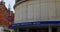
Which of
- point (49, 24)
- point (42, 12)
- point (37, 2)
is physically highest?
point (37, 2)

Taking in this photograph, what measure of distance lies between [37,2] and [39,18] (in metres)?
2.12

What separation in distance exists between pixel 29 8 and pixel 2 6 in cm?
5507

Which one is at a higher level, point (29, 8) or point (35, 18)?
point (29, 8)

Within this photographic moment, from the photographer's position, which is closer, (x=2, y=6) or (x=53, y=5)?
(x=53, y=5)

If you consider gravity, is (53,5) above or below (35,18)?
above

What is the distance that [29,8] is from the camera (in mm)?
22266

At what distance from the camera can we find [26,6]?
2256 centimetres

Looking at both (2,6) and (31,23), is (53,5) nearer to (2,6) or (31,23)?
(31,23)

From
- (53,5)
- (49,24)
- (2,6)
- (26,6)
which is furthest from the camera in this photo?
(2,6)

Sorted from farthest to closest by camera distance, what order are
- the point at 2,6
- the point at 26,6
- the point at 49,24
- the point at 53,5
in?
the point at 2,6, the point at 26,6, the point at 53,5, the point at 49,24

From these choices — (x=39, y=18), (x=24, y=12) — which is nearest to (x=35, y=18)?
(x=39, y=18)

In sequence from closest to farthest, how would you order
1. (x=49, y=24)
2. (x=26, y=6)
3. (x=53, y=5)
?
(x=49, y=24) → (x=53, y=5) → (x=26, y=6)

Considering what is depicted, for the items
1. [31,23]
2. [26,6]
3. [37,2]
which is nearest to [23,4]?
[26,6]

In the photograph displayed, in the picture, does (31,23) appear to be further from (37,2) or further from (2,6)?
(2,6)
